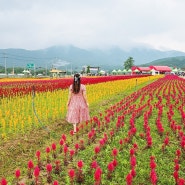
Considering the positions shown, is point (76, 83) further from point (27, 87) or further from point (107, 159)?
point (27, 87)

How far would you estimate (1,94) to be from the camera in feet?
56.3

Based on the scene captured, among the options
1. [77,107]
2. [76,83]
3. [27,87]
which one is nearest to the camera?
[76,83]

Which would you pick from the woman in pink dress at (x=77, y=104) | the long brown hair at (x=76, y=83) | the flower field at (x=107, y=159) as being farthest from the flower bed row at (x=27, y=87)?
the flower field at (x=107, y=159)

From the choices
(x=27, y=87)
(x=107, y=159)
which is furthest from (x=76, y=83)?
(x=27, y=87)

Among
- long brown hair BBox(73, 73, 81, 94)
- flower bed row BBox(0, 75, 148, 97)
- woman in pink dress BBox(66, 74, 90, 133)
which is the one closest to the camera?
long brown hair BBox(73, 73, 81, 94)

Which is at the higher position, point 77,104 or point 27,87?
point 77,104

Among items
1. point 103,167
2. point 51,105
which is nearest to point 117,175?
point 103,167

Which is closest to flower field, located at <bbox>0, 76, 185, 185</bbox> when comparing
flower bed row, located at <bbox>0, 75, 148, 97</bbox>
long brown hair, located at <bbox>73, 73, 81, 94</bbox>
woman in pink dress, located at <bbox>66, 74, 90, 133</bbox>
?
woman in pink dress, located at <bbox>66, 74, 90, 133</bbox>

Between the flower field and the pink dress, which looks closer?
the flower field

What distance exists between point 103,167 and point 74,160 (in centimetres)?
69

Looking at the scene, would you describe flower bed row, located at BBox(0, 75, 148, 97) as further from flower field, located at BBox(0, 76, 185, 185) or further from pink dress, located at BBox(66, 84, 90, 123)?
flower field, located at BBox(0, 76, 185, 185)

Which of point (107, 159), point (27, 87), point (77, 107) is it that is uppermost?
point (77, 107)

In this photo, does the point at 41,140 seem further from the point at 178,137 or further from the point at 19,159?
the point at 178,137

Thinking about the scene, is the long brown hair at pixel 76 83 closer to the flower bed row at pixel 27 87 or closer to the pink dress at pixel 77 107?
the pink dress at pixel 77 107
